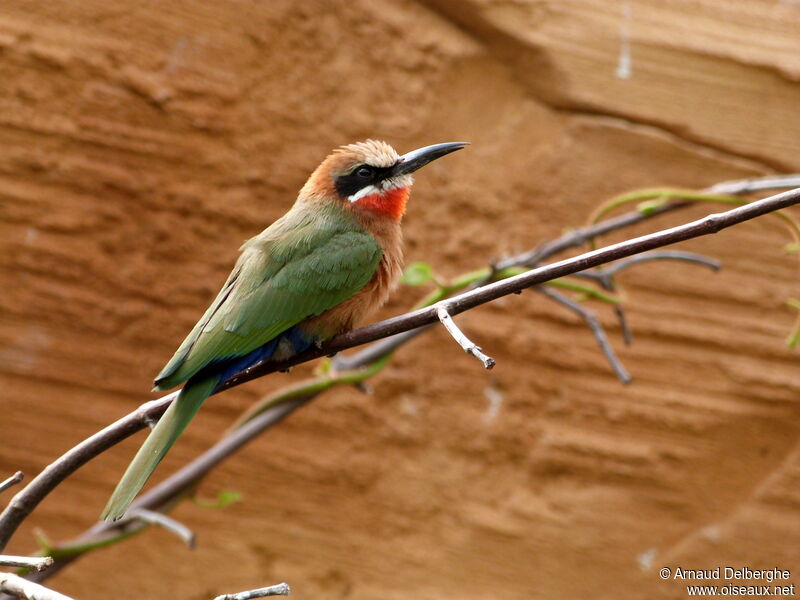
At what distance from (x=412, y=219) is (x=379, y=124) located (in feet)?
1.09

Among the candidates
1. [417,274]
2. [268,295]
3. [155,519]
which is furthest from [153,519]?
[417,274]

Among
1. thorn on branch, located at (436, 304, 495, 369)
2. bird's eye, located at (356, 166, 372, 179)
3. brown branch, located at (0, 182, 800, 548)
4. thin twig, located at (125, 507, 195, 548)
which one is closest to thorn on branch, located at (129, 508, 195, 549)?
thin twig, located at (125, 507, 195, 548)

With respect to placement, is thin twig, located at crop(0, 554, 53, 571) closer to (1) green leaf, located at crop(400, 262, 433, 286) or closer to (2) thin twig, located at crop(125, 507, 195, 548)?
(2) thin twig, located at crop(125, 507, 195, 548)

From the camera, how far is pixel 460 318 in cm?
293

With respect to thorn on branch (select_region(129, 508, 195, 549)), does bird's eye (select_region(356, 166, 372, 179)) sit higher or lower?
higher

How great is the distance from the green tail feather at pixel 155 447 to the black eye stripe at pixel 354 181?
0.80 meters

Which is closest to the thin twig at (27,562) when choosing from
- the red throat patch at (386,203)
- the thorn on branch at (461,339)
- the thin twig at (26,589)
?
the thin twig at (26,589)

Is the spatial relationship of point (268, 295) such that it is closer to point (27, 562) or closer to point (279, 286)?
point (279, 286)

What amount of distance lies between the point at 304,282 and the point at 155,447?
23.6 inches

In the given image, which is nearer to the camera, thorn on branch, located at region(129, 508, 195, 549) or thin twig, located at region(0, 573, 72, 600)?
thin twig, located at region(0, 573, 72, 600)

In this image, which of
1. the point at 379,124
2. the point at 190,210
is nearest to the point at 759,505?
the point at 379,124

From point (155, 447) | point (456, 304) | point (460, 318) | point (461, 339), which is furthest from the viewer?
point (460, 318)

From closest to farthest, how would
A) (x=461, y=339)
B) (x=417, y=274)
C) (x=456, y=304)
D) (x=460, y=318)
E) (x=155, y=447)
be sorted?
(x=461, y=339)
(x=456, y=304)
(x=155, y=447)
(x=417, y=274)
(x=460, y=318)

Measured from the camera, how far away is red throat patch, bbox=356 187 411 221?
7.84ft
